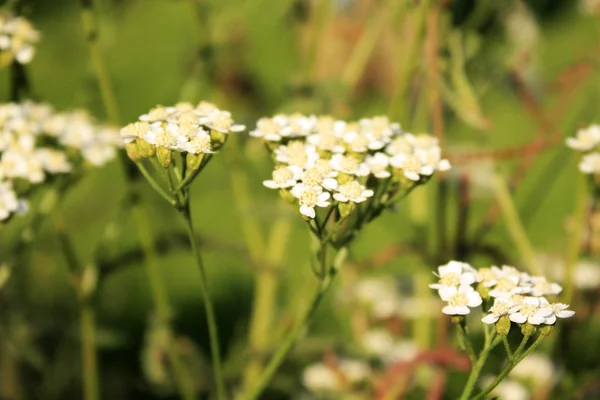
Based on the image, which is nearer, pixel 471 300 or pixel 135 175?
pixel 471 300

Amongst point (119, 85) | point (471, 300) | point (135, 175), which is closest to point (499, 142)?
point (119, 85)

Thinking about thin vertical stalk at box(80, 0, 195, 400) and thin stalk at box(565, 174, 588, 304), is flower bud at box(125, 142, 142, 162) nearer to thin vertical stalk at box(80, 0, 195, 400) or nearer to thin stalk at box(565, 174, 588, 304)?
thin vertical stalk at box(80, 0, 195, 400)

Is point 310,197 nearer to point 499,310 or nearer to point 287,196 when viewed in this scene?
point 287,196

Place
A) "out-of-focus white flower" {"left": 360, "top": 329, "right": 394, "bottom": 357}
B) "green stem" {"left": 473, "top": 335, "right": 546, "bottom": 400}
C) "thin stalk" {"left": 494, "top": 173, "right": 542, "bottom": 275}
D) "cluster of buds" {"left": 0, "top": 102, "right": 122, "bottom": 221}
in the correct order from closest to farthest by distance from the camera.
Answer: "green stem" {"left": 473, "top": 335, "right": 546, "bottom": 400}, "cluster of buds" {"left": 0, "top": 102, "right": 122, "bottom": 221}, "thin stalk" {"left": 494, "top": 173, "right": 542, "bottom": 275}, "out-of-focus white flower" {"left": 360, "top": 329, "right": 394, "bottom": 357}

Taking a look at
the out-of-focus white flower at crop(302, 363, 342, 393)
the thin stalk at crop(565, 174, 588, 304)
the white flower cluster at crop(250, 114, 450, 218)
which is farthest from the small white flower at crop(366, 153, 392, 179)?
the out-of-focus white flower at crop(302, 363, 342, 393)

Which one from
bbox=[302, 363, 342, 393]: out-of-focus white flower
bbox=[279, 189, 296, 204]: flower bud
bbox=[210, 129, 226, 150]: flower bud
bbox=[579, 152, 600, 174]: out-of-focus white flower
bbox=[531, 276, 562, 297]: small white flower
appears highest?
bbox=[210, 129, 226, 150]: flower bud

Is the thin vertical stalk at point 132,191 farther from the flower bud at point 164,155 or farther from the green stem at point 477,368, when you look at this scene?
the green stem at point 477,368

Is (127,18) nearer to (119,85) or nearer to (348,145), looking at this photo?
(119,85)
